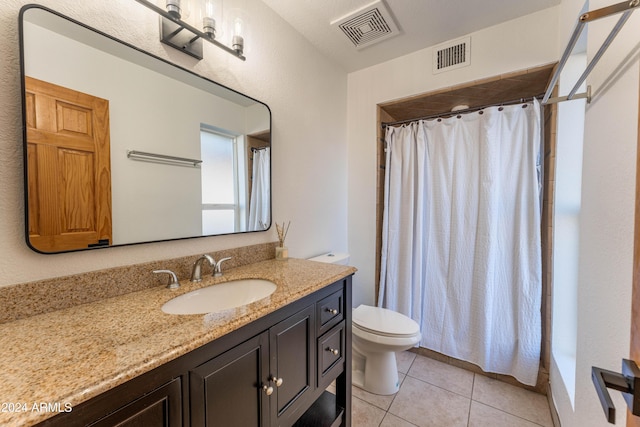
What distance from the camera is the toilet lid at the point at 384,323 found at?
1.60 m

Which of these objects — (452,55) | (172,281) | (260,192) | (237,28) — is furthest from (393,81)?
(172,281)

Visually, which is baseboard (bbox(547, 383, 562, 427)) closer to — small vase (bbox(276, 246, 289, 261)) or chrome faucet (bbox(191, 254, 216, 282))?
small vase (bbox(276, 246, 289, 261))

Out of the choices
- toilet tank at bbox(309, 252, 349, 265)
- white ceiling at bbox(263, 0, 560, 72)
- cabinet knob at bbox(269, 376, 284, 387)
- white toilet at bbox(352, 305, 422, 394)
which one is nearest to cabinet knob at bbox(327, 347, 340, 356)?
cabinet knob at bbox(269, 376, 284, 387)

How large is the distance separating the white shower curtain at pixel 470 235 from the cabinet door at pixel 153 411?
6.00 ft

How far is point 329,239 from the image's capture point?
2117mm

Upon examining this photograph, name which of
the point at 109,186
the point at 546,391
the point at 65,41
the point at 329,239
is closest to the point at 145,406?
the point at 109,186

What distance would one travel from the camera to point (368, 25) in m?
1.69

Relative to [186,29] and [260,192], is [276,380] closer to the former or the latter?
[260,192]

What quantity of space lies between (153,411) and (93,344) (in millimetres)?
211

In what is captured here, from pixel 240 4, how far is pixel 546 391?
2.96 metres

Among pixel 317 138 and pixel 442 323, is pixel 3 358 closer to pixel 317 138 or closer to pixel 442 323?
pixel 317 138

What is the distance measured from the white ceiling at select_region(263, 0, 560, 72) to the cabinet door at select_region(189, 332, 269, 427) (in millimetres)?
1798

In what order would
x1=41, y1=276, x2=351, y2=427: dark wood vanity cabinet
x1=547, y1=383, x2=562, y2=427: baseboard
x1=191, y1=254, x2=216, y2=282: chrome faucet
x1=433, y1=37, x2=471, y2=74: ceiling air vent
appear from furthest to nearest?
x1=433, y1=37, x2=471, y2=74: ceiling air vent, x1=547, y1=383, x2=562, y2=427: baseboard, x1=191, y1=254, x2=216, y2=282: chrome faucet, x1=41, y1=276, x2=351, y2=427: dark wood vanity cabinet

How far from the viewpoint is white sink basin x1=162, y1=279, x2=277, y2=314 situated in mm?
986
